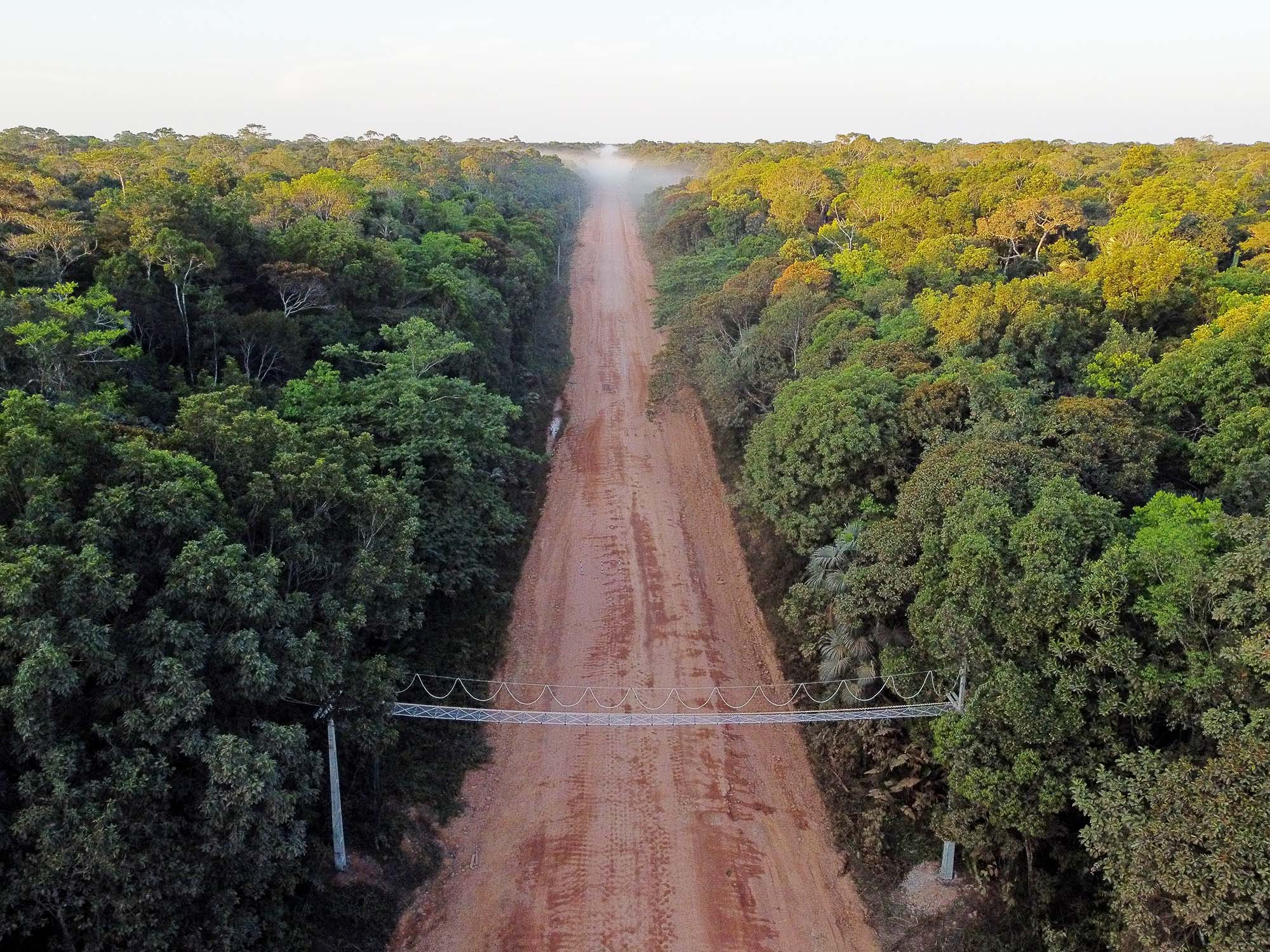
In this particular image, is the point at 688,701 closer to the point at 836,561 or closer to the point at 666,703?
the point at 666,703

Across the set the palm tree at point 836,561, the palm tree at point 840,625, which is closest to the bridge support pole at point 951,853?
the palm tree at point 840,625

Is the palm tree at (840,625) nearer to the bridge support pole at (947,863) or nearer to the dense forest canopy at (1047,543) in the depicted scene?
the dense forest canopy at (1047,543)

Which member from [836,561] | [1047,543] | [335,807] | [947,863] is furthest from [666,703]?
[1047,543]

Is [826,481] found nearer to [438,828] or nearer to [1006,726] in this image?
[1006,726]

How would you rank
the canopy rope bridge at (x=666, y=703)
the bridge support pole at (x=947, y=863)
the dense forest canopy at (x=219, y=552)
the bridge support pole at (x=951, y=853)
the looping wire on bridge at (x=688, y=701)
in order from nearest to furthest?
the dense forest canopy at (x=219, y=552) → the bridge support pole at (x=951, y=853) → the canopy rope bridge at (x=666, y=703) → the bridge support pole at (x=947, y=863) → the looping wire on bridge at (x=688, y=701)

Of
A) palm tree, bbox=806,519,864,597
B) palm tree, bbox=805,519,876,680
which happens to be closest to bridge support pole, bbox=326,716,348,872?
palm tree, bbox=805,519,876,680


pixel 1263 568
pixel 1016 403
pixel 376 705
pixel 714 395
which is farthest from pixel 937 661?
pixel 714 395
